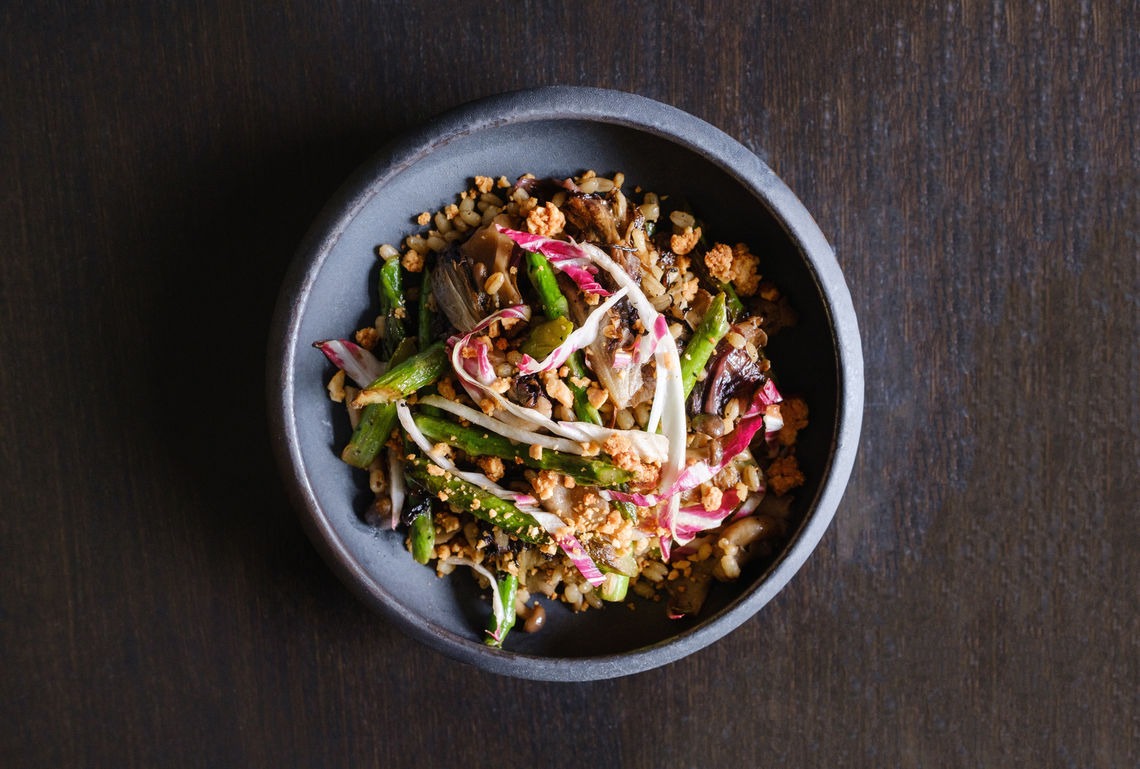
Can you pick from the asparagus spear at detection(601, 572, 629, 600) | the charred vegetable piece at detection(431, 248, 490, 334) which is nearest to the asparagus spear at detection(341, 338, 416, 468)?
the charred vegetable piece at detection(431, 248, 490, 334)

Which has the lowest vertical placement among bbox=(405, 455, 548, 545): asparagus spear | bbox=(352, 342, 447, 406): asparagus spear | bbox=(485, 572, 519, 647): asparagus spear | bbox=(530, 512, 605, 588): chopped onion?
bbox=(485, 572, 519, 647): asparagus spear

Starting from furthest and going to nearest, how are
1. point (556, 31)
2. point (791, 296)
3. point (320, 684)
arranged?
point (320, 684) → point (556, 31) → point (791, 296)

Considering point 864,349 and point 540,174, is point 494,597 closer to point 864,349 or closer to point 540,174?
point 540,174

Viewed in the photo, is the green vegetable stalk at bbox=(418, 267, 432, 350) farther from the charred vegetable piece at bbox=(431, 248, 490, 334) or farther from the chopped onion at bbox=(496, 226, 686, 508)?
the chopped onion at bbox=(496, 226, 686, 508)

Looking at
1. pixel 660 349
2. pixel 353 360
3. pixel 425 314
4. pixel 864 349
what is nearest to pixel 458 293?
pixel 425 314

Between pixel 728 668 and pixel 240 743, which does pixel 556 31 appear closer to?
pixel 728 668

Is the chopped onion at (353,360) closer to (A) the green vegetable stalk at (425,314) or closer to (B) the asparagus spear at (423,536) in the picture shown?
(A) the green vegetable stalk at (425,314)

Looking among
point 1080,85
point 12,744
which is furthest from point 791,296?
point 12,744
